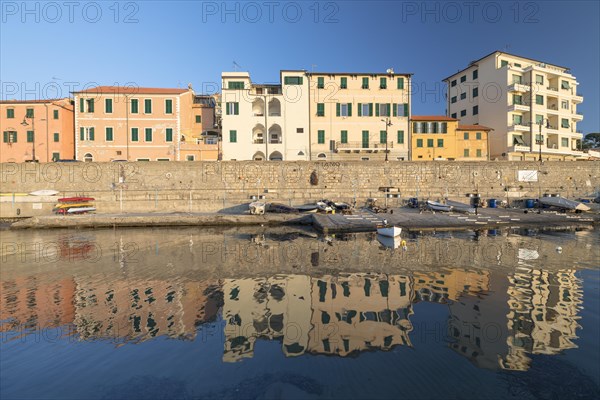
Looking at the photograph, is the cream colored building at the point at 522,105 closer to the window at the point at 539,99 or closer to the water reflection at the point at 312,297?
the window at the point at 539,99

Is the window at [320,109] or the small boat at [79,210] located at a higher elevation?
the window at [320,109]

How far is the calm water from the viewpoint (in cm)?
562

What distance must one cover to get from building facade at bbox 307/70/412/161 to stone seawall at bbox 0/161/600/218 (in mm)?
7376

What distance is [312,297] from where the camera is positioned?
393 inches

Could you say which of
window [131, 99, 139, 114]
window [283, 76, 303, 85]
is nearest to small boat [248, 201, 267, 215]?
window [283, 76, 303, 85]

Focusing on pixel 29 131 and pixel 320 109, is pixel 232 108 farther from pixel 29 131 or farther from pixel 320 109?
pixel 29 131

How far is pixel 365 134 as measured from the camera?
42.8m

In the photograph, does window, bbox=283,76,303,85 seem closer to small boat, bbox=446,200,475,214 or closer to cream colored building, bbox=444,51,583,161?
small boat, bbox=446,200,475,214

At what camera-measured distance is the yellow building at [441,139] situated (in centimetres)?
4406

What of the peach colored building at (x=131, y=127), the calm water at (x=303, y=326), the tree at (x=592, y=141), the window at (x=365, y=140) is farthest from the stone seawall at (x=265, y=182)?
the tree at (x=592, y=141)

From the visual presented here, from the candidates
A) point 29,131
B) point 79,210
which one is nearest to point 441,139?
point 79,210

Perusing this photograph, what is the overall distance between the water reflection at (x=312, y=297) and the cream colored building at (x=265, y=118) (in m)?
25.7

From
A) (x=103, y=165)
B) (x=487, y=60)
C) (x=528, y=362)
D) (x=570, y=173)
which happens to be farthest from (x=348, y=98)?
(x=528, y=362)

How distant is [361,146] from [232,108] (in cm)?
1744
